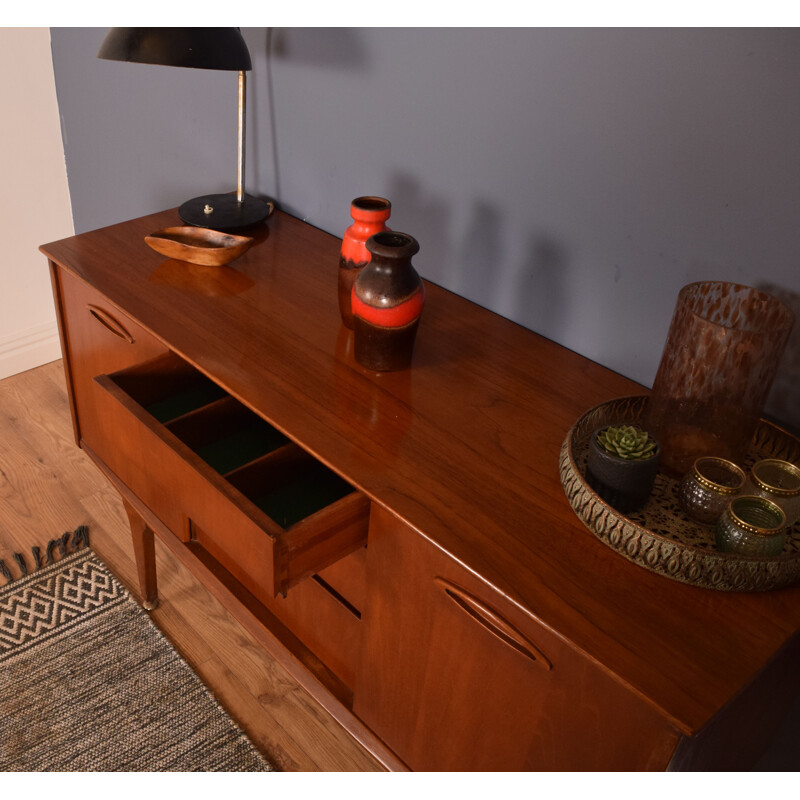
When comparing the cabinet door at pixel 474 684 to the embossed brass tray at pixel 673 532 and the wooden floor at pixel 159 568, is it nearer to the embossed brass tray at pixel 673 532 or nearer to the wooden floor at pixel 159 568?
the embossed brass tray at pixel 673 532

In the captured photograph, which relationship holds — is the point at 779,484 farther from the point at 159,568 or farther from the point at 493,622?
the point at 159,568

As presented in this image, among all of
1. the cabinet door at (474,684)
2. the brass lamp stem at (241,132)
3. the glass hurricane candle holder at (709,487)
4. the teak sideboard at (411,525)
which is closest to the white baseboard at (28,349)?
the teak sideboard at (411,525)

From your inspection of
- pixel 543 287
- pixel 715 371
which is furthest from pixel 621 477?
pixel 543 287

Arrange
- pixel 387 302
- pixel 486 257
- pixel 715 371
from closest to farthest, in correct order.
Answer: pixel 715 371 → pixel 387 302 → pixel 486 257

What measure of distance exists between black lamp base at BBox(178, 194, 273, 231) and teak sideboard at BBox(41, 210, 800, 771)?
3.0 inches

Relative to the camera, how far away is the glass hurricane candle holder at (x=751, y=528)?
0.74m

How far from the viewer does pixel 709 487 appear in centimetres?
80

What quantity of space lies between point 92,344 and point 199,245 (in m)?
0.27

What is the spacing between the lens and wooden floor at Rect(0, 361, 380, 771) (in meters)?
1.37

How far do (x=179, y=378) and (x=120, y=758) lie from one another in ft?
2.16

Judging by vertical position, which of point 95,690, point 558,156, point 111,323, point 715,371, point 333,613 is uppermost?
point 558,156
